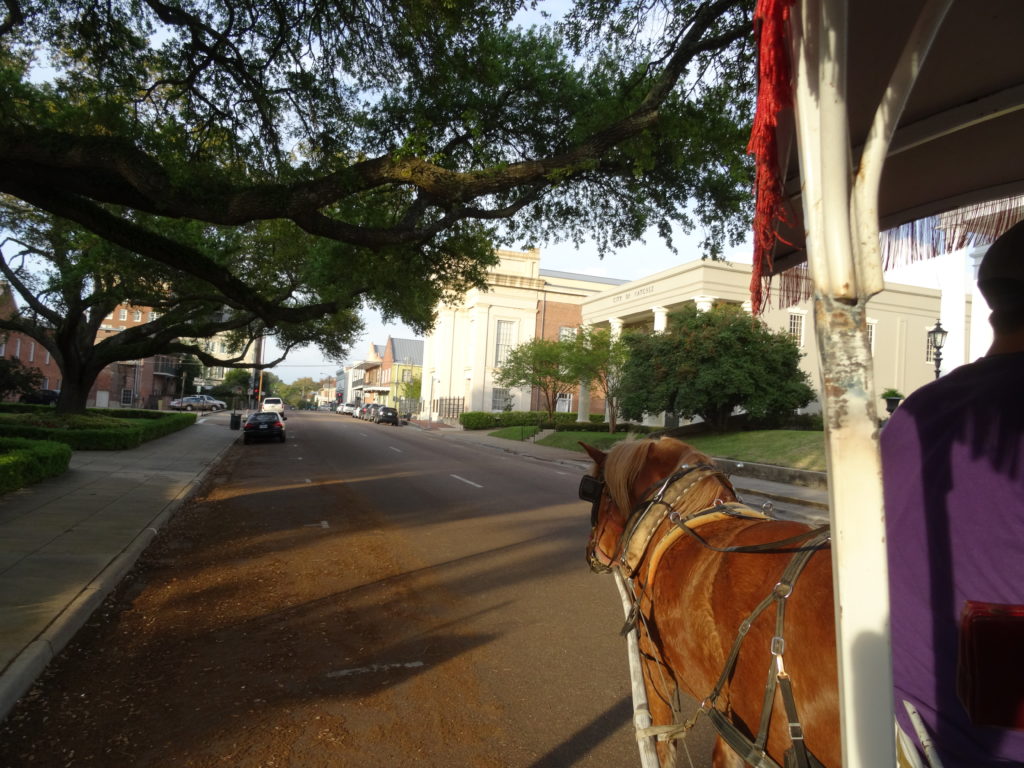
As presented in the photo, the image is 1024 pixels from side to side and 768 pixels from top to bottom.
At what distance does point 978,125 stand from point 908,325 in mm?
41081

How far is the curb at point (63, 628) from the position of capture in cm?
398

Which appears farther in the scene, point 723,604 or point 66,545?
point 66,545

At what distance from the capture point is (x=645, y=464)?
2889mm

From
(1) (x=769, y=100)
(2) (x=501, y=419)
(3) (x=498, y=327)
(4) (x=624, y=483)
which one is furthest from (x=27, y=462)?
(3) (x=498, y=327)

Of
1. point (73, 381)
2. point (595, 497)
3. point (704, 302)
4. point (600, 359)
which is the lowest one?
point (595, 497)

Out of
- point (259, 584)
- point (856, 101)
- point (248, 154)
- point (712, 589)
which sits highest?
point (248, 154)

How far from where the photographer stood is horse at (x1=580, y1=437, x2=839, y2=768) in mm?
1712

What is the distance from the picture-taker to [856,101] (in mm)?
1948

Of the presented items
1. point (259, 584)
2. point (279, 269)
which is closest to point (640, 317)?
point (279, 269)

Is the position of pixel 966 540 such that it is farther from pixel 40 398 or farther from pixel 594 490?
pixel 40 398

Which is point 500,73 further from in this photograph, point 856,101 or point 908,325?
point 908,325

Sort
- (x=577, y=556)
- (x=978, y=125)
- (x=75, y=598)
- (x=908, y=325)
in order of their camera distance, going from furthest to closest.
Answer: (x=908, y=325)
(x=577, y=556)
(x=75, y=598)
(x=978, y=125)

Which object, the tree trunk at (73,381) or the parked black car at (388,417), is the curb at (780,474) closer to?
the tree trunk at (73,381)

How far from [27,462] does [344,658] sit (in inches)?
381
